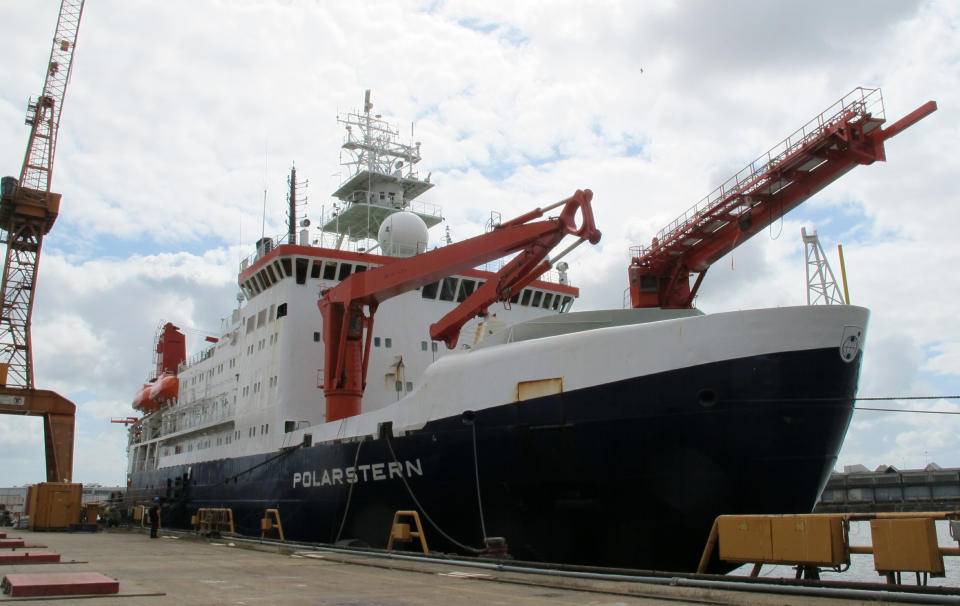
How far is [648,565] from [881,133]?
10.2 metres

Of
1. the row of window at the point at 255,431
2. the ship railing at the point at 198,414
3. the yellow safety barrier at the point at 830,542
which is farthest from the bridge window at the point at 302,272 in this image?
the yellow safety barrier at the point at 830,542

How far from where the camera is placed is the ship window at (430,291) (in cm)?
2131

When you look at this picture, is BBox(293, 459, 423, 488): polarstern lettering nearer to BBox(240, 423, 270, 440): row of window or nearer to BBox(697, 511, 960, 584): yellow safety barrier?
BBox(240, 423, 270, 440): row of window

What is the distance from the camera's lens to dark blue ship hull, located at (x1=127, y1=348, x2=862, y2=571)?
34.2 ft

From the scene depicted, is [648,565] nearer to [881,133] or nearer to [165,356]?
[881,133]

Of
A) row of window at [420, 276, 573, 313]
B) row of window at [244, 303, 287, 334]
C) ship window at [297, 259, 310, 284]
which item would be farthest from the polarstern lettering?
row of window at [420, 276, 573, 313]

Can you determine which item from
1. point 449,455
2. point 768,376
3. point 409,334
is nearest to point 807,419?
point 768,376

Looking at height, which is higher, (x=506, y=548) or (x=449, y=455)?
(x=449, y=455)

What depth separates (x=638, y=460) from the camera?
35.9ft

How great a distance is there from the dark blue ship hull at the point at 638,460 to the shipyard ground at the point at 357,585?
1.93 m

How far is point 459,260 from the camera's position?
53.9ft

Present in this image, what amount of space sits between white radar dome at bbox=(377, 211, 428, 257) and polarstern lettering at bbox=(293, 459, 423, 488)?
816 centimetres

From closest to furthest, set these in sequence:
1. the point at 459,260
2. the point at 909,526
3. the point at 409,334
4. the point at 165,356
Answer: the point at 909,526
the point at 459,260
the point at 409,334
the point at 165,356

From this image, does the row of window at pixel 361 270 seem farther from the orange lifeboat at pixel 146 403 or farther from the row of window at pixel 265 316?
the orange lifeboat at pixel 146 403
